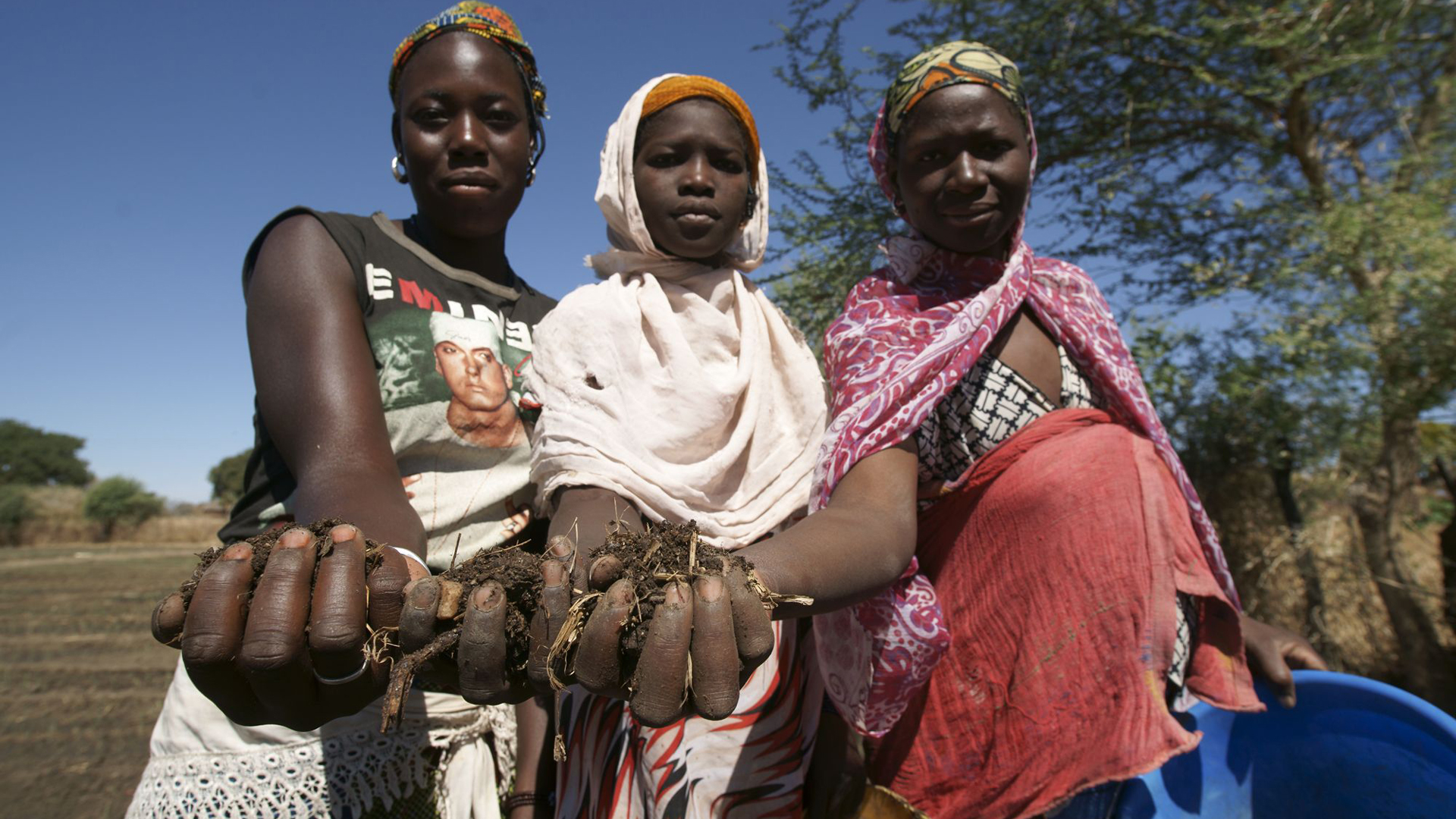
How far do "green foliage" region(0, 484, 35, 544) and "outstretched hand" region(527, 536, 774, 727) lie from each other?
43.2 m

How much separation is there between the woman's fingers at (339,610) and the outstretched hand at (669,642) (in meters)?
0.23

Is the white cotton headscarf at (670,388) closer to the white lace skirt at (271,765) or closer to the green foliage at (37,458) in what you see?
the white lace skirt at (271,765)

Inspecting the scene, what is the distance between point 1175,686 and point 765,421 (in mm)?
1131

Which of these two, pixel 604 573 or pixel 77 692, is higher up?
pixel 604 573

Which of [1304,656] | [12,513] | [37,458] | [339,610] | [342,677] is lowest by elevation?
[1304,656]

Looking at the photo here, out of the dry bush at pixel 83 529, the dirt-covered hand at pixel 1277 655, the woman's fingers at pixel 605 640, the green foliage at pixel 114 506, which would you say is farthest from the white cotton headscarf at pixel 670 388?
the green foliage at pixel 114 506

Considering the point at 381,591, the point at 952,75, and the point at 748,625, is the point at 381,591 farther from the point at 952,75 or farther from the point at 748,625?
the point at 952,75

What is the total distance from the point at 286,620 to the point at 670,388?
1.00 meters

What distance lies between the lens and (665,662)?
3.21 ft

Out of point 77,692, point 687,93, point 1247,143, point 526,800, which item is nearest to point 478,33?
point 687,93

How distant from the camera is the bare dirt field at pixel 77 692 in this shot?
5.80 metres

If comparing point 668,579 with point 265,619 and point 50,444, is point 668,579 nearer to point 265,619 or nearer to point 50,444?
point 265,619

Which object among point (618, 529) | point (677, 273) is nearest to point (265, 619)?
point (618, 529)

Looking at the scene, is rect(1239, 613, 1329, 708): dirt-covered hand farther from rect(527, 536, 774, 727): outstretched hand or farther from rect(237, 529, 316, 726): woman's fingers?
rect(237, 529, 316, 726): woman's fingers
